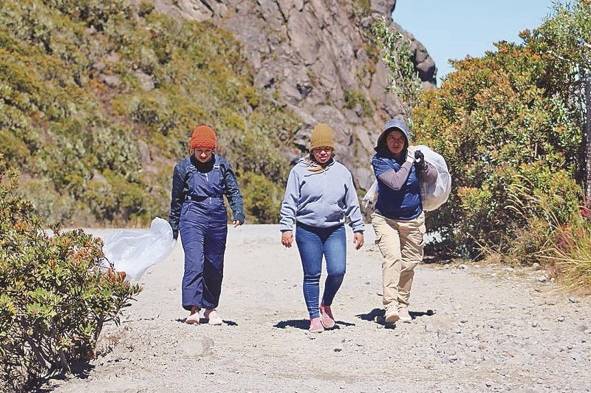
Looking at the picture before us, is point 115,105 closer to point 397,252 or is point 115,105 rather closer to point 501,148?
point 501,148

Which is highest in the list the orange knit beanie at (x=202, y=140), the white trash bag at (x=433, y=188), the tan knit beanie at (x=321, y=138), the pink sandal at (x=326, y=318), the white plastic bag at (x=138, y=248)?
the tan knit beanie at (x=321, y=138)

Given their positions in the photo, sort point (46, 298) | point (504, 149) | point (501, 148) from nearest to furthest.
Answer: point (46, 298)
point (504, 149)
point (501, 148)

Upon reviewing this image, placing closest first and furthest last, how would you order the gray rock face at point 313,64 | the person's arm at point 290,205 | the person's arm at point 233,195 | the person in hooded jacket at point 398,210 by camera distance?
the person's arm at point 290,205 → the person in hooded jacket at point 398,210 → the person's arm at point 233,195 → the gray rock face at point 313,64

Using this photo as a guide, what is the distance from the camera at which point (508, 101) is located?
11125 millimetres

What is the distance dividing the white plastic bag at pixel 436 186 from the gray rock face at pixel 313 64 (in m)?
29.4

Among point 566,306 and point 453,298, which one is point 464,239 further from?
point 566,306

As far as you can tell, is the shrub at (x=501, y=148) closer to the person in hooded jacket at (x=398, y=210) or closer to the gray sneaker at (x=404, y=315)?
the person in hooded jacket at (x=398, y=210)

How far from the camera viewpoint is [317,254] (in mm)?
7273

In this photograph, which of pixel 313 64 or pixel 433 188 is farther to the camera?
pixel 313 64

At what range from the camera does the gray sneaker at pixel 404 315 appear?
7539 millimetres

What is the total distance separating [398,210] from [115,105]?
22.6 meters

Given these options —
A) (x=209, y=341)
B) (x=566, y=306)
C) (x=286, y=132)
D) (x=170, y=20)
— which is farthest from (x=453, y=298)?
(x=170, y=20)

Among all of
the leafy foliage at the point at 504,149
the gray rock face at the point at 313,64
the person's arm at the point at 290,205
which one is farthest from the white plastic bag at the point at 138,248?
the gray rock face at the point at 313,64

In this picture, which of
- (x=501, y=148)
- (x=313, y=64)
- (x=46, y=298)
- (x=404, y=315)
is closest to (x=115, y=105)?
(x=313, y=64)
